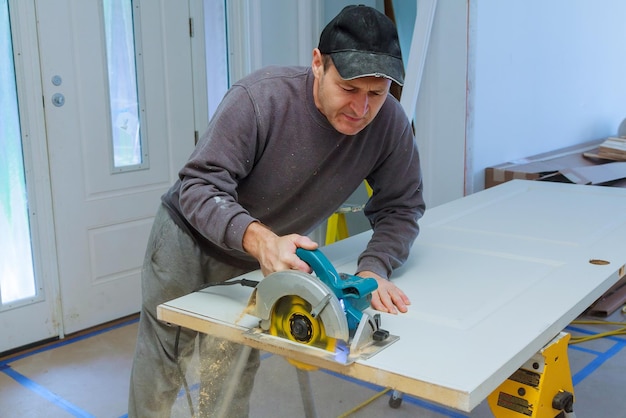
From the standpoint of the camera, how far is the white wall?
3389 mm

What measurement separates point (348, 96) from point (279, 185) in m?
0.31

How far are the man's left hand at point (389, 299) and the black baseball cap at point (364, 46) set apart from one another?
0.42 metres

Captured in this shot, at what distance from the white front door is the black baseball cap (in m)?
1.95

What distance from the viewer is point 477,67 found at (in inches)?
130

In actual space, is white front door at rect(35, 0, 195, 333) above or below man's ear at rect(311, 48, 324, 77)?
below

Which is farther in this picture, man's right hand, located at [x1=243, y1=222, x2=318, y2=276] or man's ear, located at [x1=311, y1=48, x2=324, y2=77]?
man's ear, located at [x1=311, y1=48, x2=324, y2=77]

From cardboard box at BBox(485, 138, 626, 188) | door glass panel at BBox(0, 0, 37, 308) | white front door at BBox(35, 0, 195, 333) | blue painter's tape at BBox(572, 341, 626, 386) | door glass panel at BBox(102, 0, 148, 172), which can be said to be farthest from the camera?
cardboard box at BBox(485, 138, 626, 188)

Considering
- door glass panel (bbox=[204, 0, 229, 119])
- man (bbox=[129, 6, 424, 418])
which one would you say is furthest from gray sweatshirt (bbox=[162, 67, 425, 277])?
door glass panel (bbox=[204, 0, 229, 119])

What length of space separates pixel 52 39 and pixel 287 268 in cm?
216

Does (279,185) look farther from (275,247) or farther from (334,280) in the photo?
(334,280)

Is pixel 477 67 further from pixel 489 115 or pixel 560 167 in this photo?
pixel 560 167

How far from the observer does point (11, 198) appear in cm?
285

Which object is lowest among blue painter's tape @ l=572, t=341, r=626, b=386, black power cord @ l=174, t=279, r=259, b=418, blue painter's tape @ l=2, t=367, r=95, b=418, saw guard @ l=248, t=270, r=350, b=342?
blue painter's tape @ l=572, t=341, r=626, b=386

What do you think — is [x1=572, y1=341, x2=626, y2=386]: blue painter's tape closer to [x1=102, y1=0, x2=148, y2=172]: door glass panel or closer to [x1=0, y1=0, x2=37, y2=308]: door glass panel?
[x1=102, y1=0, x2=148, y2=172]: door glass panel
